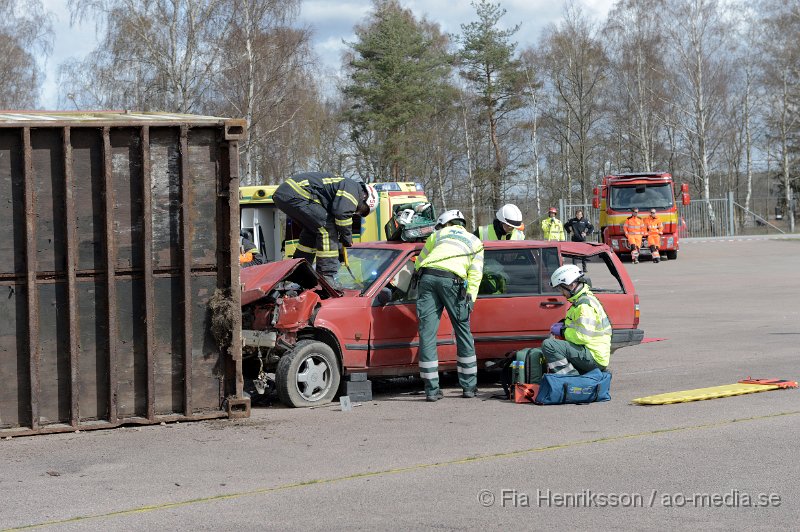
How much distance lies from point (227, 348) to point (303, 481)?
2172mm

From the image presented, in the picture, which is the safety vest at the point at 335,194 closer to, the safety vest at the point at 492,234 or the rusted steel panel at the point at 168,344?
the safety vest at the point at 492,234

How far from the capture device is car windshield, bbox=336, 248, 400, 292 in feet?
A: 31.9

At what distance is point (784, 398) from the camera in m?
9.03

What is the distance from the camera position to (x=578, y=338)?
9.02m

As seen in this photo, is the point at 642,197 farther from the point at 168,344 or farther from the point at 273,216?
the point at 168,344

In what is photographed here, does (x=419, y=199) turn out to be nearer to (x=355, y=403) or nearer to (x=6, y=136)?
(x=355, y=403)

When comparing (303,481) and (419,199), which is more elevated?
(419,199)

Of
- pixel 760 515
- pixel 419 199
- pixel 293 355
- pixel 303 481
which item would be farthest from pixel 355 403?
pixel 419 199

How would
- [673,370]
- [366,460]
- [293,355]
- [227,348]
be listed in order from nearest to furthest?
1. [366,460]
2. [227,348]
3. [293,355]
4. [673,370]

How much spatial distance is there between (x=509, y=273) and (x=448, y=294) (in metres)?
1.10

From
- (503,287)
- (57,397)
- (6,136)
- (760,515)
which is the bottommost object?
(760,515)

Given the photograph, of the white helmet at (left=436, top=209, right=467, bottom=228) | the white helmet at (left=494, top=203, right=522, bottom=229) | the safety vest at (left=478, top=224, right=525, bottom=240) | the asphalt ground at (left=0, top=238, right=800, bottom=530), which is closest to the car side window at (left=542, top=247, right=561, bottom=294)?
the white helmet at (left=494, top=203, right=522, bottom=229)

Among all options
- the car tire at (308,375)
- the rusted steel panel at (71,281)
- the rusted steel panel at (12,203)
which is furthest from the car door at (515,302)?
the rusted steel panel at (12,203)

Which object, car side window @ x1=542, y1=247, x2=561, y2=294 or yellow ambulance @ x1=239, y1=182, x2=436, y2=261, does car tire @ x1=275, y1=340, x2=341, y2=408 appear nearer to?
car side window @ x1=542, y1=247, x2=561, y2=294
